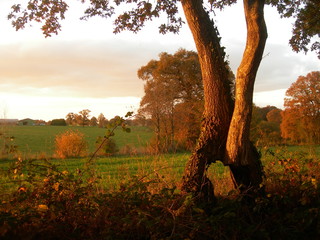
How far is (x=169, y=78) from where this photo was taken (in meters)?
30.3

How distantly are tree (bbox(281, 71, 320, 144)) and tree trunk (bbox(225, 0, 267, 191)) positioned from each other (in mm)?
31346

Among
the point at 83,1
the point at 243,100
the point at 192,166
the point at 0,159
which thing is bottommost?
the point at 0,159

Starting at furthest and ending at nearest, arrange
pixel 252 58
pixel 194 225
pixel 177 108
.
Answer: pixel 177 108 → pixel 252 58 → pixel 194 225

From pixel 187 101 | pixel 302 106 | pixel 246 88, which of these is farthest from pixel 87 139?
pixel 246 88

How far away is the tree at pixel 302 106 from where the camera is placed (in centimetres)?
3438

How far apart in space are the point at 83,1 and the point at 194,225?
19.8ft

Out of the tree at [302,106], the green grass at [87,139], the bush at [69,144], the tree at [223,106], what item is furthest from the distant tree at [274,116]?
the tree at [223,106]

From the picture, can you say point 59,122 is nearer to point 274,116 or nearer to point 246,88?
point 274,116

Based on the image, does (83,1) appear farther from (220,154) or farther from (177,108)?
(177,108)

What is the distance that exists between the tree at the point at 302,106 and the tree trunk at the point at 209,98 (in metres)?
31.3

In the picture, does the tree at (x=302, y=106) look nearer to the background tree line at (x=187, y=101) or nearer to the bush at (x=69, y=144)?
the background tree line at (x=187, y=101)

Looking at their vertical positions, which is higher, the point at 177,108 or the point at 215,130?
the point at 177,108

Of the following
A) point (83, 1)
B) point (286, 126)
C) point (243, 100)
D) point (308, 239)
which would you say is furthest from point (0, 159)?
point (286, 126)

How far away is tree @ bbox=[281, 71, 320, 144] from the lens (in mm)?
34375
